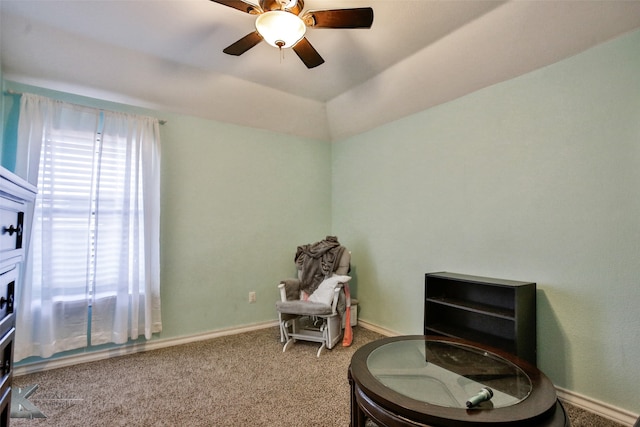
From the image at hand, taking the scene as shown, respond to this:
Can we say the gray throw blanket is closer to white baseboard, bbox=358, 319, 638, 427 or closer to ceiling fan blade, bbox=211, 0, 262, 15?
white baseboard, bbox=358, 319, 638, 427

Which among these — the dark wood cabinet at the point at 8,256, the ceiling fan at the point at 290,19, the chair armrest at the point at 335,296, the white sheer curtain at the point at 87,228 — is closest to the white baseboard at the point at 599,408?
the chair armrest at the point at 335,296

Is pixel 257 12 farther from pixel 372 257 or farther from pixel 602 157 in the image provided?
pixel 372 257

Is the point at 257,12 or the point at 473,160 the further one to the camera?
the point at 473,160

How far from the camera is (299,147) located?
12.7 ft

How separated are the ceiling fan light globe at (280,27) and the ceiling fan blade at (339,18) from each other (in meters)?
0.07

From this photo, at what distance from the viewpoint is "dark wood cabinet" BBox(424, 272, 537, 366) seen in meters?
2.04

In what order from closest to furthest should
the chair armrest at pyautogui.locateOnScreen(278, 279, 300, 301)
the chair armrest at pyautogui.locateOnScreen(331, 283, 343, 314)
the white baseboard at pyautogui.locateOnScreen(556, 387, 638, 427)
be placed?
the white baseboard at pyautogui.locateOnScreen(556, 387, 638, 427) → the chair armrest at pyautogui.locateOnScreen(331, 283, 343, 314) → the chair armrest at pyautogui.locateOnScreen(278, 279, 300, 301)

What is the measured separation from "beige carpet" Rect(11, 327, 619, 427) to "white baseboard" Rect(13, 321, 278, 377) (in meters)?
0.07

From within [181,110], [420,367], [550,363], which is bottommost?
[550,363]

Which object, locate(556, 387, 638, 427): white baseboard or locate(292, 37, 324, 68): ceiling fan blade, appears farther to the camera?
locate(292, 37, 324, 68): ceiling fan blade

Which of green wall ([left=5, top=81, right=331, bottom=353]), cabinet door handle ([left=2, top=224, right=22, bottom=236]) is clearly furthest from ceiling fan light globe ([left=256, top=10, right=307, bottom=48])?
green wall ([left=5, top=81, right=331, bottom=353])

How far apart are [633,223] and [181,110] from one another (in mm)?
3609

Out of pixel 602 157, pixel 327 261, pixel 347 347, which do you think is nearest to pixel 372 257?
pixel 327 261

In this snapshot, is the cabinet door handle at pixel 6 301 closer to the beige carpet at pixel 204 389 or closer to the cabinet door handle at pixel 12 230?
the cabinet door handle at pixel 12 230
